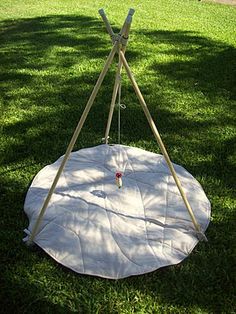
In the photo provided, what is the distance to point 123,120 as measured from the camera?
14.6 ft

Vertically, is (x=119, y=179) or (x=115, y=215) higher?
(x=119, y=179)

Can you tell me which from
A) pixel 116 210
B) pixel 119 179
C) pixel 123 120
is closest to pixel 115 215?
pixel 116 210

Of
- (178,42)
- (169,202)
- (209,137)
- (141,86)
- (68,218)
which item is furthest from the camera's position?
(178,42)

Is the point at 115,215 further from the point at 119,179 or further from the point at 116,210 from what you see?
the point at 119,179

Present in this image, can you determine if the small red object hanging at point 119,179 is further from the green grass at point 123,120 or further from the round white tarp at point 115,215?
the green grass at point 123,120

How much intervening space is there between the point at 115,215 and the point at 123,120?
171 cm

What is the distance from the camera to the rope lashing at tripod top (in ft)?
8.55

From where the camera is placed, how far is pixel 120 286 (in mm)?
2504

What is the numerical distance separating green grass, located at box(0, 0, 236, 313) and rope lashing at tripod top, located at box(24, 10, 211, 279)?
0.30 ft

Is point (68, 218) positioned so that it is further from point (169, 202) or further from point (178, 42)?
point (178, 42)

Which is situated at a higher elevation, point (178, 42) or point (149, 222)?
point (178, 42)

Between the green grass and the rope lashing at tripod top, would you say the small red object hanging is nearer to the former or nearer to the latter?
the rope lashing at tripod top

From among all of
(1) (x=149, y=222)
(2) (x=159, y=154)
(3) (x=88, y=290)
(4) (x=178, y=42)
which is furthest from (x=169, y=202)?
(4) (x=178, y=42)

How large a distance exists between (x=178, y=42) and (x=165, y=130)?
3351mm
